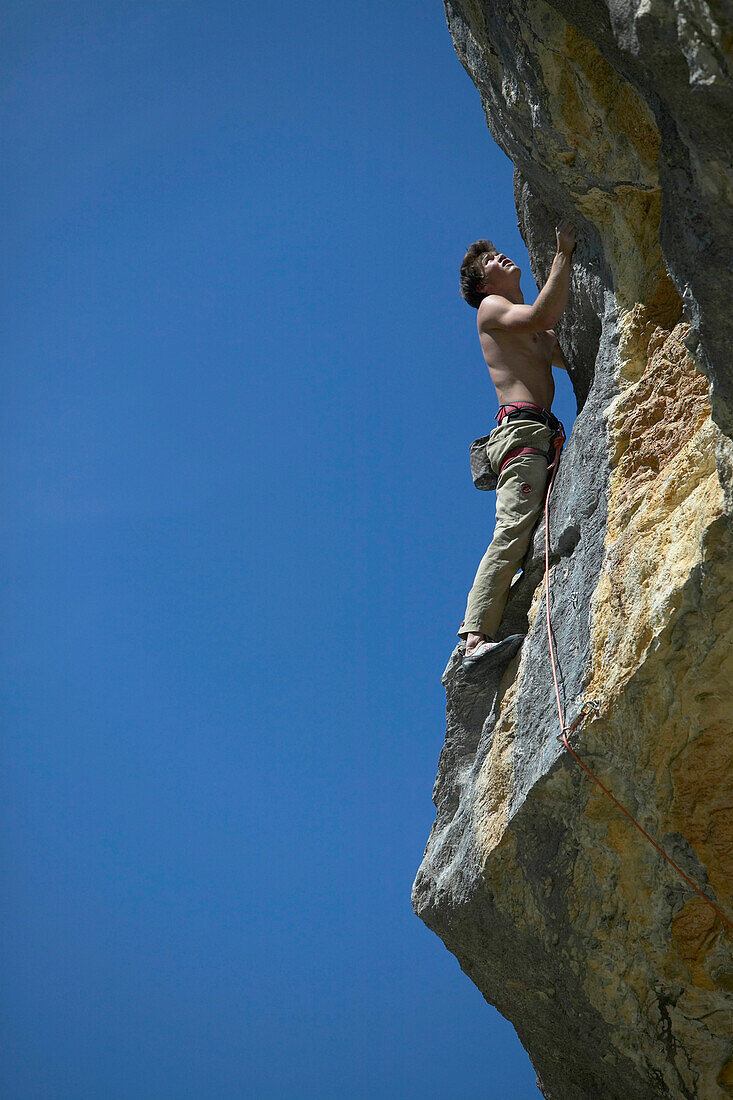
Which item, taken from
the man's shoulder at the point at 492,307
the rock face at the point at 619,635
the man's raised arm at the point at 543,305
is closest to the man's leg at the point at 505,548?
the rock face at the point at 619,635

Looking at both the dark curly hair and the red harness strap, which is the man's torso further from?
the dark curly hair

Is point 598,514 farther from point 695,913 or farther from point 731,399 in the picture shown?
point 695,913

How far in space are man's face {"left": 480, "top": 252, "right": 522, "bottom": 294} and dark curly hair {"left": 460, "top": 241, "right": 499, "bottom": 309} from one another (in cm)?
3

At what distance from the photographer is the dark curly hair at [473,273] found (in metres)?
5.36

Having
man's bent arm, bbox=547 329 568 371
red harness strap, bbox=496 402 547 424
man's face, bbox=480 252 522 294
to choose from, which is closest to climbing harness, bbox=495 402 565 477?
red harness strap, bbox=496 402 547 424

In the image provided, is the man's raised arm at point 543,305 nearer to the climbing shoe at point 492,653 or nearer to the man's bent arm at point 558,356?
the man's bent arm at point 558,356

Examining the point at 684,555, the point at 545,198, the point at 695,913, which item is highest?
the point at 545,198

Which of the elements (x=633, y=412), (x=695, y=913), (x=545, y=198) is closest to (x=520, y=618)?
(x=633, y=412)

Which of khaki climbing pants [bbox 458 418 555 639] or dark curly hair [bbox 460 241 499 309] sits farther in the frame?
dark curly hair [bbox 460 241 499 309]

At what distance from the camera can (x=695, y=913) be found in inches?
150

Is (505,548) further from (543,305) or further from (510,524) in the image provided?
(543,305)

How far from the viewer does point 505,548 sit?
188 inches

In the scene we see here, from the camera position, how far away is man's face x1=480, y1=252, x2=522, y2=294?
5281 millimetres

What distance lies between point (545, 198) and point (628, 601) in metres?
2.12
